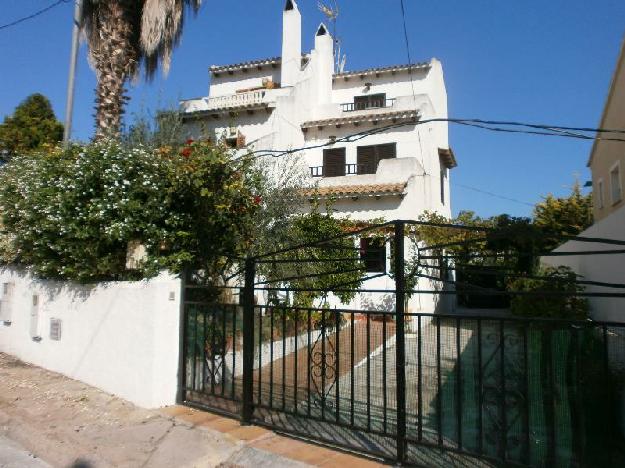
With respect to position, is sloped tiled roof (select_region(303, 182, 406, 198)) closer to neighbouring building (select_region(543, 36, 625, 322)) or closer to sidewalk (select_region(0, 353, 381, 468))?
neighbouring building (select_region(543, 36, 625, 322))

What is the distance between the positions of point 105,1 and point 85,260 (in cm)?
721

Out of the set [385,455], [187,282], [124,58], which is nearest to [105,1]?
[124,58]

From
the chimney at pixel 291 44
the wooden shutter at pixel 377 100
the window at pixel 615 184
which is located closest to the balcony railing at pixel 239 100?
the chimney at pixel 291 44

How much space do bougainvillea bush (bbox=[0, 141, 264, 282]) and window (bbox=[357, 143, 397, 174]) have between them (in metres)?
11.0

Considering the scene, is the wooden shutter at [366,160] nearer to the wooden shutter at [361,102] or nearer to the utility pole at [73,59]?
the wooden shutter at [361,102]

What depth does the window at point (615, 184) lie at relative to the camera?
12.3 meters

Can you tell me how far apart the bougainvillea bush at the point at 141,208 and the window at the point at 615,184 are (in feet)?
33.2

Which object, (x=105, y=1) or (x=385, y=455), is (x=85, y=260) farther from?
(x=105, y=1)

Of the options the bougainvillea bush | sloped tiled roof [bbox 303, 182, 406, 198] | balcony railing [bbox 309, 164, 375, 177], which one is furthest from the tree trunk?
balcony railing [bbox 309, 164, 375, 177]

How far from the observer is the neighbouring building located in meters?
8.35

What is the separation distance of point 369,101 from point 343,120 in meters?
3.64

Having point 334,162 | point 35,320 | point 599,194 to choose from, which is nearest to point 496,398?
point 35,320

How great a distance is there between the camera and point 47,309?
7883 mm

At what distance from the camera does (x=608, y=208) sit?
1373cm
